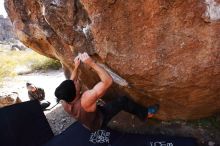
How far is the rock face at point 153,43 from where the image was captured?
3.98 m

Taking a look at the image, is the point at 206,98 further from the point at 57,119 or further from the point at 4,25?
the point at 4,25

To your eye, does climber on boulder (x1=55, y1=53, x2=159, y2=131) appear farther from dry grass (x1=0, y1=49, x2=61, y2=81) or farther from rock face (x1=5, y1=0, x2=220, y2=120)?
dry grass (x1=0, y1=49, x2=61, y2=81)

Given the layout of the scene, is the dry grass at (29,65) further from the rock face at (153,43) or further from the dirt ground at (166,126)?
the rock face at (153,43)

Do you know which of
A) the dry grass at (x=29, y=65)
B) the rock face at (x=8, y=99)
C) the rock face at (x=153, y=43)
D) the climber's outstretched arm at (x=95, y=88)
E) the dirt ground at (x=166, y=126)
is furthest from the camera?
the dry grass at (x=29, y=65)

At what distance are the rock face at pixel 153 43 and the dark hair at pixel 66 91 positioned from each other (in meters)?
0.53

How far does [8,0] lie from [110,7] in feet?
8.92

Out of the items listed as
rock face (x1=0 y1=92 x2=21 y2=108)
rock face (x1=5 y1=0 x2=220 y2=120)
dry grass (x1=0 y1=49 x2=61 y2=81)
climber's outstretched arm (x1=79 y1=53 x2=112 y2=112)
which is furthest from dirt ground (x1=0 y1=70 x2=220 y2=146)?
dry grass (x1=0 y1=49 x2=61 y2=81)

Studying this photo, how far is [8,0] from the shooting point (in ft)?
19.9

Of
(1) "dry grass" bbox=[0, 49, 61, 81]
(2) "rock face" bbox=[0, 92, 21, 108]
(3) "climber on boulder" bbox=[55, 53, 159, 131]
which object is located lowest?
(3) "climber on boulder" bbox=[55, 53, 159, 131]

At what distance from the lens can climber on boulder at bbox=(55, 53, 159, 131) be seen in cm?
439

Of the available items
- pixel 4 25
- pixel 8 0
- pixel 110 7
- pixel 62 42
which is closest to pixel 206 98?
pixel 110 7

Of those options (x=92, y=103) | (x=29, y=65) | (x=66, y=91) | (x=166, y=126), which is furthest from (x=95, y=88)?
(x=29, y=65)

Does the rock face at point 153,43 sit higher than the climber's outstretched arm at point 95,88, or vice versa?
the rock face at point 153,43

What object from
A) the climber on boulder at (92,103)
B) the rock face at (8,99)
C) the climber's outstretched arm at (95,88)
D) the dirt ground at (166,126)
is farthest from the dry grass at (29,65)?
the climber's outstretched arm at (95,88)
